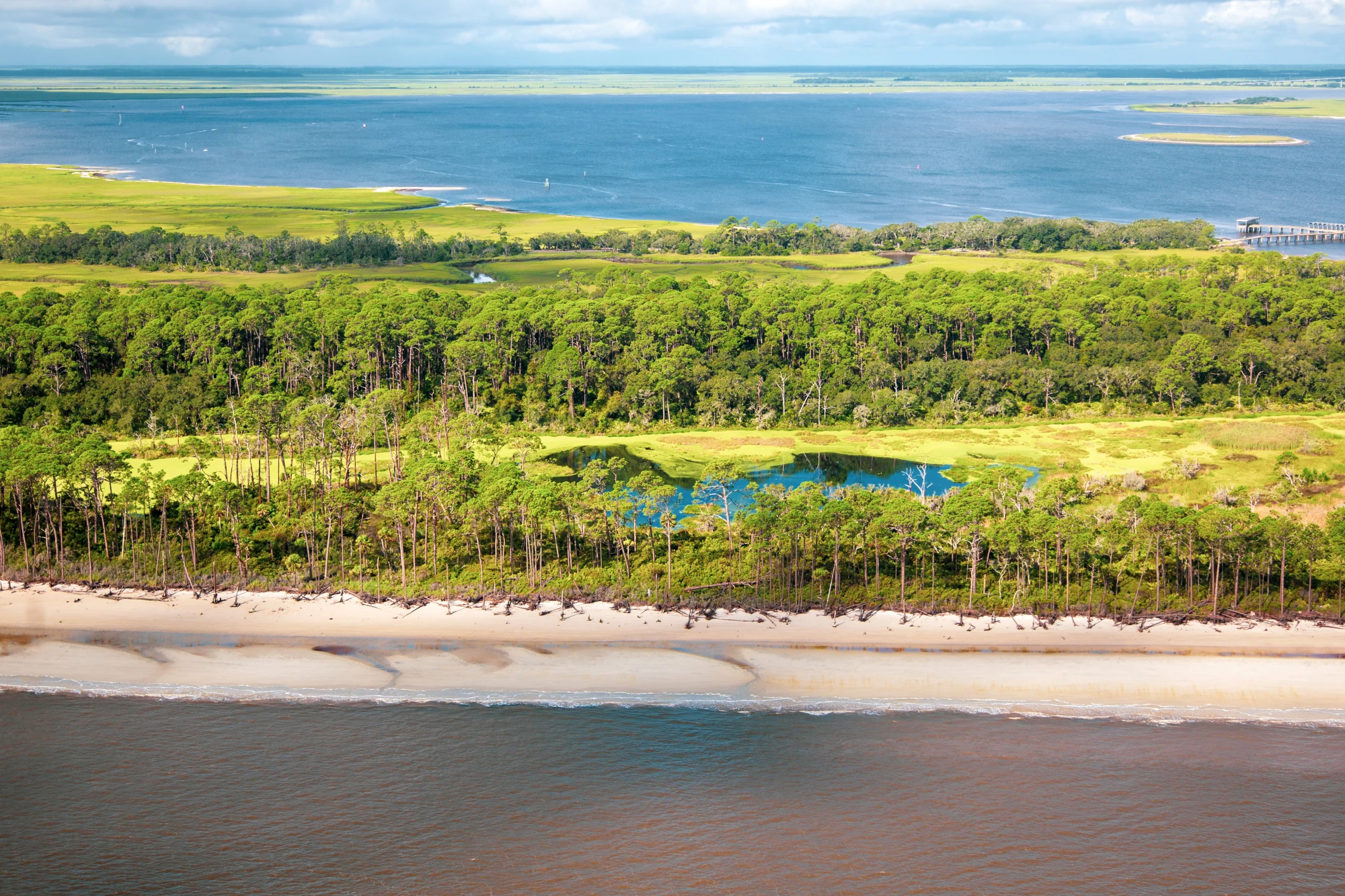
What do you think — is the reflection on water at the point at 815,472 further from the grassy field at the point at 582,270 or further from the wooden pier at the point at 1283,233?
the wooden pier at the point at 1283,233

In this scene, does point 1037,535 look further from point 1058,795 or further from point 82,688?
point 82,688

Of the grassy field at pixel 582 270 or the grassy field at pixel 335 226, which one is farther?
the grassy field at pixel 335 226

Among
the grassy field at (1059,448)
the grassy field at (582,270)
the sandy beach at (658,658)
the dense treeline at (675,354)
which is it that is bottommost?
the sandy beach at (658,658)

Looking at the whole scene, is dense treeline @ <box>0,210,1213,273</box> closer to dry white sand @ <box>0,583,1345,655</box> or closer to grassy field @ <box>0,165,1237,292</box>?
grassy field @ <box>0,165,1237,292</box>

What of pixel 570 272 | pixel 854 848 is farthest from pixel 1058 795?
pixel 570 272

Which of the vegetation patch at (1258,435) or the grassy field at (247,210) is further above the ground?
the grassy field at (247,210)

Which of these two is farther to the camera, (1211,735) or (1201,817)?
(1211,735)

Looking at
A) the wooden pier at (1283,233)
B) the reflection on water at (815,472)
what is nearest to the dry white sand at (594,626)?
the reflection on water at (815,472)
